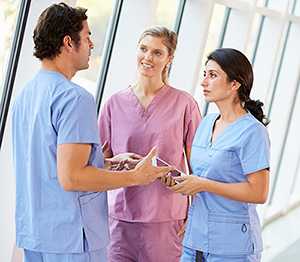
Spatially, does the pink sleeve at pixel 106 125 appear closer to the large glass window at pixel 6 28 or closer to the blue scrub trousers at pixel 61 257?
the large glass window at pixel 6 28

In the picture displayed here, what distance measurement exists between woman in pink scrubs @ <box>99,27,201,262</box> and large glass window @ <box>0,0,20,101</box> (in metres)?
0.47

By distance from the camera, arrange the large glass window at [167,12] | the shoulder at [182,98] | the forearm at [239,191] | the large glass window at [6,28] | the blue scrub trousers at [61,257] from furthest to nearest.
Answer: the large glass window at [167,12]
the shoulder at [182,98]
the large glass window at [6,28]
the forearm at [239,191]
the blue scrub trousers at [61,257]

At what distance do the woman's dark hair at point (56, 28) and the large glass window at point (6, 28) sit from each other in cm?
65

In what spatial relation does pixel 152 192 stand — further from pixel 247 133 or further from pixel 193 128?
pixel 247 133

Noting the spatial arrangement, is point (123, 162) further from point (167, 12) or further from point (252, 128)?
point (167, 12)

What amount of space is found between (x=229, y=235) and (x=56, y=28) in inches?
40.6

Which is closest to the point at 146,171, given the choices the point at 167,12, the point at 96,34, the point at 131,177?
the point at 131,177

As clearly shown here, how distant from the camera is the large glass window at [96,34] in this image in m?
2.92

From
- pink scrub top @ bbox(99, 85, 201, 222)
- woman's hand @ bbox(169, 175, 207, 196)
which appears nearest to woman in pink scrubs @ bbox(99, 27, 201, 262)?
pink scrub top @ bbox(99, 85, 201, 222)

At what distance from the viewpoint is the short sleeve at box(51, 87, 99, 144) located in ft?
5.52

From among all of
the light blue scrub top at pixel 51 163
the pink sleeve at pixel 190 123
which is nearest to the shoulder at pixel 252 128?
the pink sleeve at pixel 190 123

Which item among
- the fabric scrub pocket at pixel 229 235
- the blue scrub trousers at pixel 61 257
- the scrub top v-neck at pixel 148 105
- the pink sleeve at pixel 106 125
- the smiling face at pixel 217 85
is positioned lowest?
the blue scrub trousers at pixel 61 257

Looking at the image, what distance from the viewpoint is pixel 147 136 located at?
2369 mm

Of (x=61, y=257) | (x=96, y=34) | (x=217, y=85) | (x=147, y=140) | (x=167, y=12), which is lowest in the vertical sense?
(x=61, y=257)
